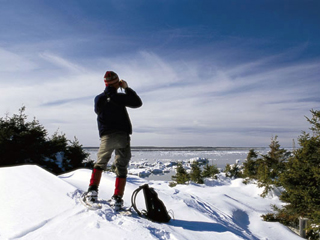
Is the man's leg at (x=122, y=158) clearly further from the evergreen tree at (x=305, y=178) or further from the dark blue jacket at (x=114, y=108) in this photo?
the evergreen tree at (x=305, y=178)

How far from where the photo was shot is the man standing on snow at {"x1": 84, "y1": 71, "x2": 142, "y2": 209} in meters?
3.68

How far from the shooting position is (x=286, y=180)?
7578 millimetres

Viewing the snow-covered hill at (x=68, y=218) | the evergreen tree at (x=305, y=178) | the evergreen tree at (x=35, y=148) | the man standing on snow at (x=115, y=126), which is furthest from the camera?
the evergreen tree at (x=35, y=148)

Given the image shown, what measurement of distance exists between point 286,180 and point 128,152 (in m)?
6.18

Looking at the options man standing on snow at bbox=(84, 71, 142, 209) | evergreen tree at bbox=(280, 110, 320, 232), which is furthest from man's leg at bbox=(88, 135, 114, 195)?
evergreen tree at bbox=(280, 110, 320, 232)

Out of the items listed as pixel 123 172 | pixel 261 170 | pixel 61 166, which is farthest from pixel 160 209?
pixel 61 166

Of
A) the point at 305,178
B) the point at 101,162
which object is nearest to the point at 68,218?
the point at 101,162

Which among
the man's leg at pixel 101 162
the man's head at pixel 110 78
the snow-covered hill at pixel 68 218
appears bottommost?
the snow-covered hill at pixel 68 218

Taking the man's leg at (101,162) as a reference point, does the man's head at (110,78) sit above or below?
above

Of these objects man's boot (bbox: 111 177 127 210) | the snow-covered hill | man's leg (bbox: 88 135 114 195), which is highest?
man's leg (bbox: 88 135 114 195)

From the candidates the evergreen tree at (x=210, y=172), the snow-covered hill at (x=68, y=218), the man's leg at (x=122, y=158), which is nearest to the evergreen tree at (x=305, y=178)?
the snow-covered hill at (x=68, y=218)

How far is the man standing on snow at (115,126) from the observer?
368 cm

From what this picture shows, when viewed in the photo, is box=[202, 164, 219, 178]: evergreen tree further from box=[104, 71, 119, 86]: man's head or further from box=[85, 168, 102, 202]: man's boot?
box=[104, 71, 119, 86]: man's head

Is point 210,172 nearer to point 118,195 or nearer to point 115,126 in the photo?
point 118,195
